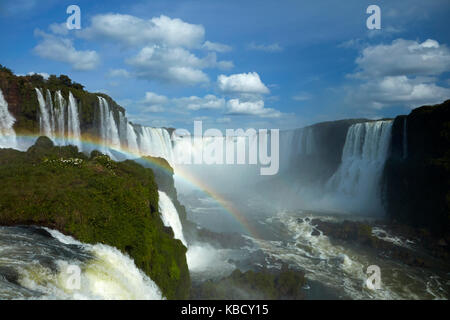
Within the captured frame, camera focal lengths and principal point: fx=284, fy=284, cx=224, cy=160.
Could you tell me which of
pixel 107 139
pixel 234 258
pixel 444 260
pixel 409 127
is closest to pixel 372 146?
pixel 409 127

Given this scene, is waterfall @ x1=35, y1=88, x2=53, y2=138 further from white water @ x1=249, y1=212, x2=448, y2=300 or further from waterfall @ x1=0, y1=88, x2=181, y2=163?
white water @ x1=249, y1=212, x2=448, y2=300

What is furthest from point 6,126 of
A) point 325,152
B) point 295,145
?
point 295,145

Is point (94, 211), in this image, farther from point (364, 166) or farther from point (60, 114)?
point (364, 166)

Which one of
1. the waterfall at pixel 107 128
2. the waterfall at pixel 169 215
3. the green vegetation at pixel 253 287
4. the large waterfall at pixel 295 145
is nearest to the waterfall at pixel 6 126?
the waterfall at pixel 107 128

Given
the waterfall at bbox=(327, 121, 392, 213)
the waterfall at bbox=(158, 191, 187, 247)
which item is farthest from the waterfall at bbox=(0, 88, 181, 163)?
the waterfall at bbox=(327, 121, 392, 213)
